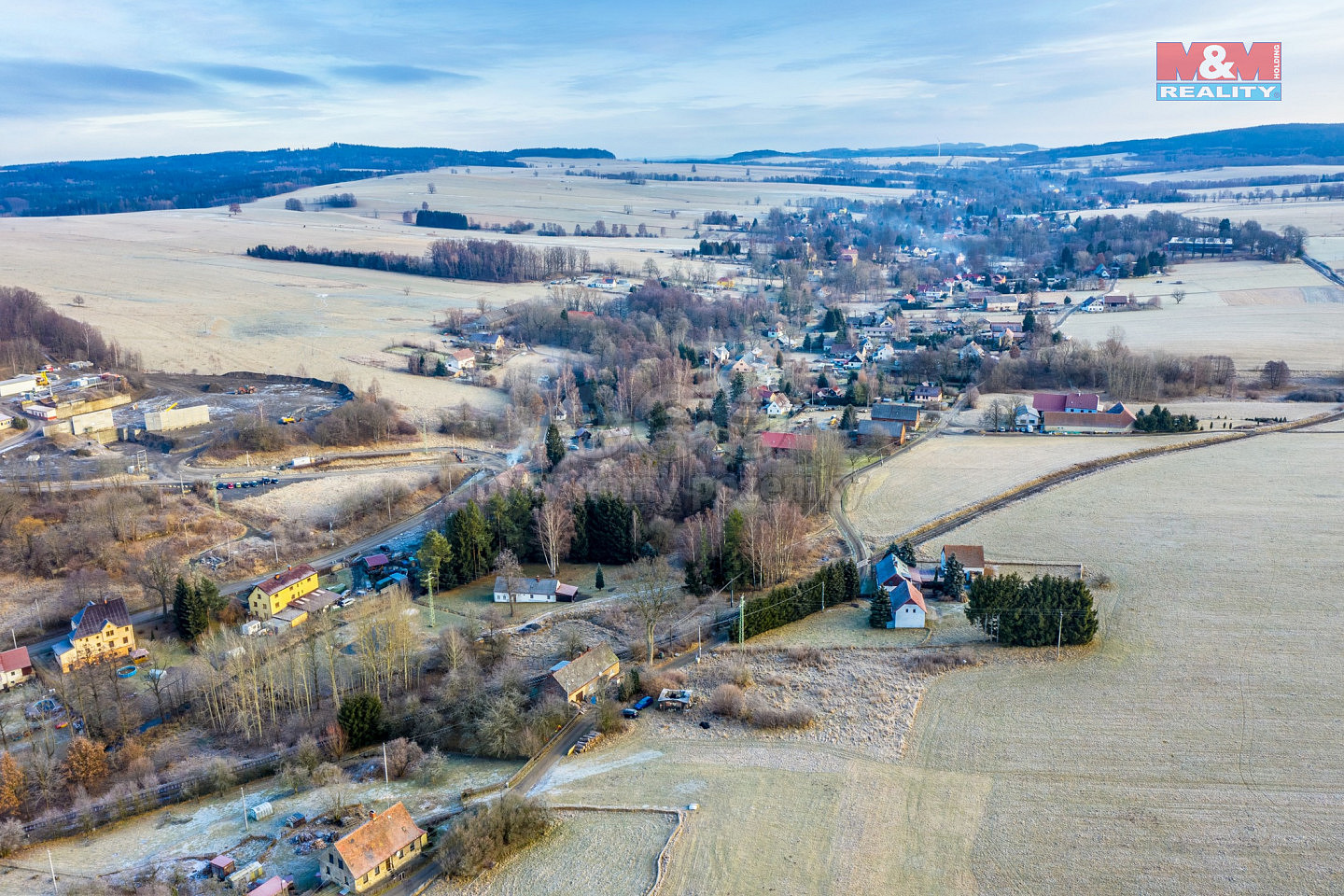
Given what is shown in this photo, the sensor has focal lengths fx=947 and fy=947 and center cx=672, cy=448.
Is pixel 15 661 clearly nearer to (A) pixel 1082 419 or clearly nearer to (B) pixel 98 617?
(B) pixel 98 617

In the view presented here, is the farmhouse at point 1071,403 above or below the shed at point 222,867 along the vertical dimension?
above

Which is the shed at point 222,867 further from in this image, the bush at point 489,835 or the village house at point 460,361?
the village house at point 460,361

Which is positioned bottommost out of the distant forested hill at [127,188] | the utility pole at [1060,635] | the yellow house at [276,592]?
the utility pole at [1060,635]

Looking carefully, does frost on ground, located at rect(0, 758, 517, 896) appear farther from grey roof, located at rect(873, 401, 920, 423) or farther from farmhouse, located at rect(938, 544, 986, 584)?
grey roof, located at rect(873, 401, 920, 423)

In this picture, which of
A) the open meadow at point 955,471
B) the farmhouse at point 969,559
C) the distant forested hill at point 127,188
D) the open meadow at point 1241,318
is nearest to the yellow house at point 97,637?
the open meadow at point 955,471

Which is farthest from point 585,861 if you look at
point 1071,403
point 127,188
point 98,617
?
point 127,188

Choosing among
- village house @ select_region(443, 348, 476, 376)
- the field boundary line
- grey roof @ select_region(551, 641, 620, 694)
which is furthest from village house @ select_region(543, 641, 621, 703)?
village house @ select_region(443, 348, 476, 376)

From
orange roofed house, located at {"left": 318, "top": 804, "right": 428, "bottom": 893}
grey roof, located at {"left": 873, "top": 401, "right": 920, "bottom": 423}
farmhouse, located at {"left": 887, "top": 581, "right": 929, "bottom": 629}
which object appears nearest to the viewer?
orange roofed house, located at {"left": 318, "top": 804, "right": 428, "bottom": 893}
